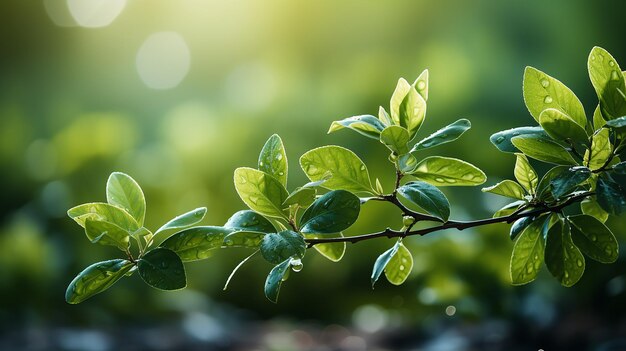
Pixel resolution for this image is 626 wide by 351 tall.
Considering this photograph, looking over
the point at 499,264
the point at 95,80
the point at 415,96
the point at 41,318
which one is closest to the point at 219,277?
the point at 41,318

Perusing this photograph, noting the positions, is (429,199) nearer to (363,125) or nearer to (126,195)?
(363,125)

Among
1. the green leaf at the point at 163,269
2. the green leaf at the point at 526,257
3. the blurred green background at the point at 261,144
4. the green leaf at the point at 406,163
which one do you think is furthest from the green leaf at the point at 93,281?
the blurred green background at the point at 261,144

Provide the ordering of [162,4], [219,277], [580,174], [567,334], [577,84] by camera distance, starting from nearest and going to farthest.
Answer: [580,174] → [567,334] → [219,277] → [577,84] → [162,4]

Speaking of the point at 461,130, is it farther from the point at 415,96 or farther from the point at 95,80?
the point at 95,80

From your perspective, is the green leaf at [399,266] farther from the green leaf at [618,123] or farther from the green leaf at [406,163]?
the green leaf at [618,123]

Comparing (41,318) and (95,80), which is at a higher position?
(95,80)

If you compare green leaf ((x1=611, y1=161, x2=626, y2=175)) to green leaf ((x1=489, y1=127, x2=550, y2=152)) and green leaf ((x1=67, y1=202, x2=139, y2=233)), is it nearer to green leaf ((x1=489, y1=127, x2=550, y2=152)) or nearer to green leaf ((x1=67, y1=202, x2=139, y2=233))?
green leaf ((x1=489, y1=127, x2=550, y2=152))

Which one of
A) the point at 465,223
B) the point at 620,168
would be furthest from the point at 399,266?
the point at 620,168
